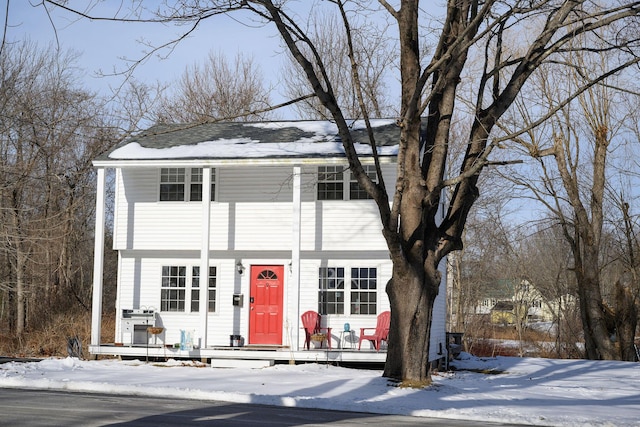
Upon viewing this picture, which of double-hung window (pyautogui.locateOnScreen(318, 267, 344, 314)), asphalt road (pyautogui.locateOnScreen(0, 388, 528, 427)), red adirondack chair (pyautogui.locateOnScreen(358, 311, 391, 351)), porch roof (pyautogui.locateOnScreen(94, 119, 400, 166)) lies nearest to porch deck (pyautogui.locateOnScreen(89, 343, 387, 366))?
red adirondack chair (pyautogui.locateOnScreen(358, 311, 391, 351))

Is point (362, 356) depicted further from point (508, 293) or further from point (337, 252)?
point (508, 293)

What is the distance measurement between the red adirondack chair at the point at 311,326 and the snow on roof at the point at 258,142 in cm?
434

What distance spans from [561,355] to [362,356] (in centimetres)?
1737

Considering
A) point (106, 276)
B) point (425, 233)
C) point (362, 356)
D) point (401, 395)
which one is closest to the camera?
point (401, 395)

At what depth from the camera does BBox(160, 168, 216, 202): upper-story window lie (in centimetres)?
2184

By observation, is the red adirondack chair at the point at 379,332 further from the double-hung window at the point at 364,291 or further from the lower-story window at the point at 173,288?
the lower-story window at the point at 173,288

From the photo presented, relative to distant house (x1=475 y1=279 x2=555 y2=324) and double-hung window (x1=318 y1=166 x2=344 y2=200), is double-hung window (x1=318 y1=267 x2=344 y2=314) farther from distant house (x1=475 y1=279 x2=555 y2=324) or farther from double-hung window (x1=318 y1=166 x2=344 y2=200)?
distant house (x1=475 y1=279 x2=555 y2=324)

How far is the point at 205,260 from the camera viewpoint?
19.7 metres

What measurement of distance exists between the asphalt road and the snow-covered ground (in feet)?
2.51

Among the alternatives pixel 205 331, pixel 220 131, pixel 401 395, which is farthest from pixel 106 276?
pixel 401 395

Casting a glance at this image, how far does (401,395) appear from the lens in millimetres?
14141

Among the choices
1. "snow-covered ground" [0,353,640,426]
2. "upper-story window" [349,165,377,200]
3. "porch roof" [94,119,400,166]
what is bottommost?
"snow-covered ground" [0,353,640,426]

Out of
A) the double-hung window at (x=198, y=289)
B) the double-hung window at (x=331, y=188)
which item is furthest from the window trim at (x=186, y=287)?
the double-hung window at (x=331, y=188)

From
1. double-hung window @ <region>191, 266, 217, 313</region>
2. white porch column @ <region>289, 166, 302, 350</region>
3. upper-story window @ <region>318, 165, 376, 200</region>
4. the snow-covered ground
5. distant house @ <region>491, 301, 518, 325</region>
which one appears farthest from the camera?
distant house @ <region>491, 301, 518, 325</region>
